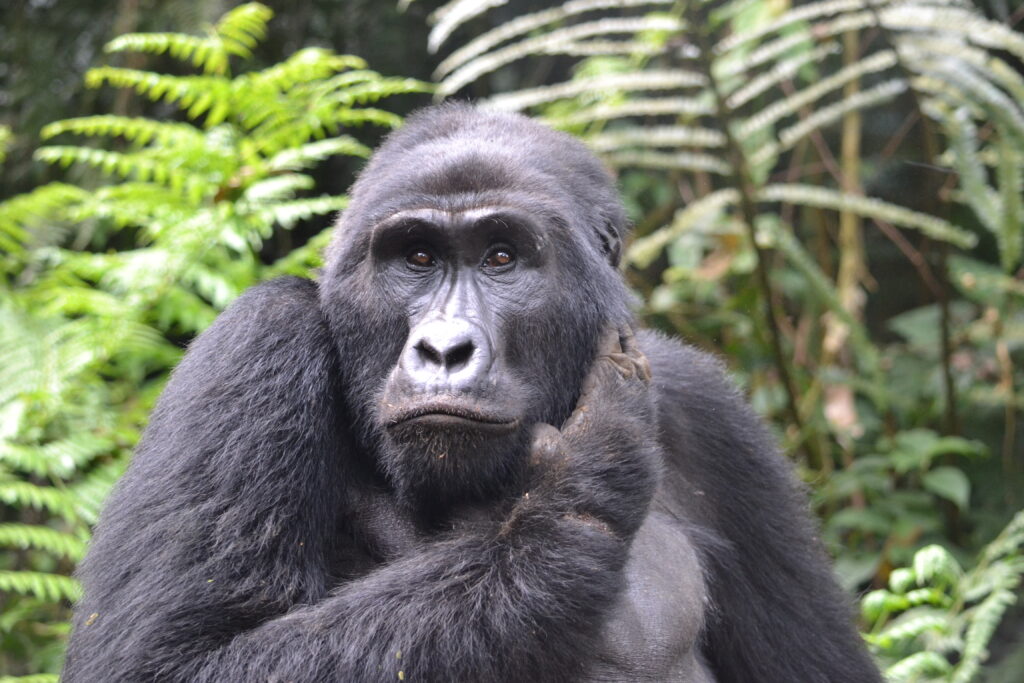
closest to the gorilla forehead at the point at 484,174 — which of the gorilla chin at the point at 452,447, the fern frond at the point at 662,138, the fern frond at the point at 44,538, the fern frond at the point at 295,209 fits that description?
the gorilla chin at the point at 452,447

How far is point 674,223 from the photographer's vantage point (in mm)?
6367

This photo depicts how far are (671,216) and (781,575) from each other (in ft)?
13.8

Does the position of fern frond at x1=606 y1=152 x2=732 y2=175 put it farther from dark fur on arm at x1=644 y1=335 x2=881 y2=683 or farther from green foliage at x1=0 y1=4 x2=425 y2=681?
dark fur on arm at x1=644 y1=335 x2=881 y2=683

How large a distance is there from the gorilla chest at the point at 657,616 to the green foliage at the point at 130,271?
6.92ft

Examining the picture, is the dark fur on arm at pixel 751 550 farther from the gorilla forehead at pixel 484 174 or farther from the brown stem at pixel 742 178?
the brown stem at pixel 742 178

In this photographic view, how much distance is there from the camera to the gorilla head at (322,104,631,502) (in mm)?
2795

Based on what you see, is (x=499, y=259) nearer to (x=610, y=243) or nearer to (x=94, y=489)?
(x=610, y=243)

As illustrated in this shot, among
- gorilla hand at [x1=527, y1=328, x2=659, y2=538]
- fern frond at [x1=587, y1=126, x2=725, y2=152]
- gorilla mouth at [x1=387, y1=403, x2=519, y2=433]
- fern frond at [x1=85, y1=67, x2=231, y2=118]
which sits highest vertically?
fern frond at [x1=85, y1=67, x2=231, y2=118]

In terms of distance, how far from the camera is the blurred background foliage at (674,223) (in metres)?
4.69

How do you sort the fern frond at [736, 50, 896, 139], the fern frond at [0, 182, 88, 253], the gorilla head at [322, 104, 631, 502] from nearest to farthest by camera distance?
the gorilla head at [322, 104, 631, 502]
the fern frond at [0, 182, 88, 253]
the fern frond at [736, 50, 896, 139]

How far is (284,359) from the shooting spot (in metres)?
3.04

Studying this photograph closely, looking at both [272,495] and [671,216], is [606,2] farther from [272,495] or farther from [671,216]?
[272,495]

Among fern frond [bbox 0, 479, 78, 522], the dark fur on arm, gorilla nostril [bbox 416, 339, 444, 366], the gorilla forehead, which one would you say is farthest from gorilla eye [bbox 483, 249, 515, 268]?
fern frond [bbox 0, 479, 78, 522]

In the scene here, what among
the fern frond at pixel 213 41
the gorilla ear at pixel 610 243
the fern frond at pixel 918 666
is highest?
the fern frond at pixel 213 41
